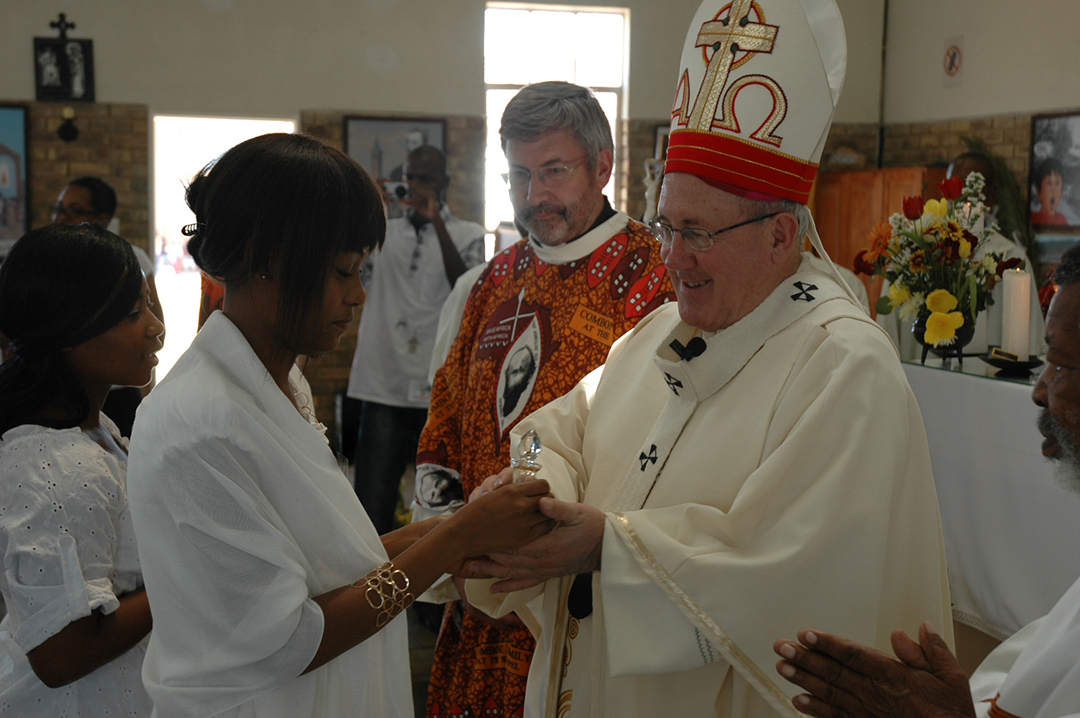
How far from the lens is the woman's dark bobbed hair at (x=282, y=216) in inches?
50.3

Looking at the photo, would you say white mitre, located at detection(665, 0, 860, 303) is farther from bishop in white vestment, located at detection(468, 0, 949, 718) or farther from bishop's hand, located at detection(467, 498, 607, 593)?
bishop's hand, located at detection(467, 498, 607, 593)

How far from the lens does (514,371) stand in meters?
2.29

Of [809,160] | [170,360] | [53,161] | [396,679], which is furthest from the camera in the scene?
[170,360]

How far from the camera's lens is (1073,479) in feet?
5.86

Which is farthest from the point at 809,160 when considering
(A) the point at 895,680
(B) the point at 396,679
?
(B) the point at 396,679

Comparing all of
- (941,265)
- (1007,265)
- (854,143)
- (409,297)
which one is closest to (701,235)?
(941,265)

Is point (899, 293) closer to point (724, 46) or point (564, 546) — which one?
point (724, 46)

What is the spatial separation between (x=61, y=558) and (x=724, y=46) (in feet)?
4.71

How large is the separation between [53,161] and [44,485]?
6.58m

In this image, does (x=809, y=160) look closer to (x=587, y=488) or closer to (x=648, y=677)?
(x=587, y=488)

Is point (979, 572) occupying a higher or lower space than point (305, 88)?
lower

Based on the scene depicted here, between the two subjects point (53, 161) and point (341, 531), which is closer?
point (341, 531)

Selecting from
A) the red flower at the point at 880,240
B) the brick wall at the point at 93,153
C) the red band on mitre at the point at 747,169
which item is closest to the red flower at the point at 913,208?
the red flower at the point at 880,240

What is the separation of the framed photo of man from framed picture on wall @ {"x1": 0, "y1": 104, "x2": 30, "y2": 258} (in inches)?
95.7
